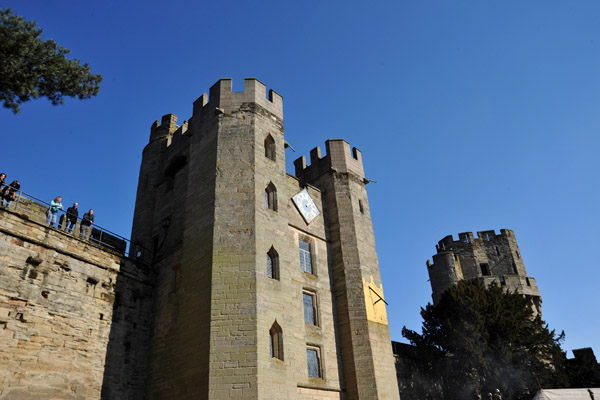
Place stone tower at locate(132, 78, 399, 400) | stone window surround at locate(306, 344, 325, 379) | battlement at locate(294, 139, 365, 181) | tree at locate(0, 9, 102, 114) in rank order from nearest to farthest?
tree at locate(0, 9, 102, 114) → stone tower at locate(132, 78, 399, 400) → stone window surround at locate(306, 344, 325, 379) → battlement at locate(294, 139, 365, 181)

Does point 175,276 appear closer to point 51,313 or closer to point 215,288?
point 215,288

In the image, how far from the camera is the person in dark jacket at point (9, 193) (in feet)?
43.0

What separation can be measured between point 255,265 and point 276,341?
232 centimetres

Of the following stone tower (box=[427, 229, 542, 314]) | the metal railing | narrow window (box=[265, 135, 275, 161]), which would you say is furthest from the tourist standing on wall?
stone tower (box=[427, 229, 542, 314])

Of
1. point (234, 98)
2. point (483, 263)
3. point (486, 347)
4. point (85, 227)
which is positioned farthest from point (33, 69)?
point (483, 263)

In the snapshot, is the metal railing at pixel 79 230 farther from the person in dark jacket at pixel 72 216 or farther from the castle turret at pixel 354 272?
the castle turret at pixel 354 272

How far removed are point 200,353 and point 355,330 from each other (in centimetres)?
619

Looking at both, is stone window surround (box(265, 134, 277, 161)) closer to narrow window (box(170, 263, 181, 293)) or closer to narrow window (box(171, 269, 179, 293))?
narrow window (box(170, 263, 181, 293))

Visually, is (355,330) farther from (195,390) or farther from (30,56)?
(30,56)

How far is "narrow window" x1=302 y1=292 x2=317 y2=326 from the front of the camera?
636 inches

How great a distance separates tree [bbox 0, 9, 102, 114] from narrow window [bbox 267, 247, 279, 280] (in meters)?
7.02

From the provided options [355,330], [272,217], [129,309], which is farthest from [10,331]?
[355,330]

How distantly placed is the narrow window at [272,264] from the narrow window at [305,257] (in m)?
2.65

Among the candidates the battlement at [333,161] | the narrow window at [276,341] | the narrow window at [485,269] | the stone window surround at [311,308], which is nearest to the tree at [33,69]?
the narrow window at [276,341]
